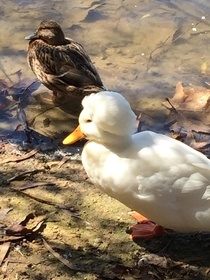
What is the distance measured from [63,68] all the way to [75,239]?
203cm

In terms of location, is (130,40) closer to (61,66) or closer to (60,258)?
(61,66)

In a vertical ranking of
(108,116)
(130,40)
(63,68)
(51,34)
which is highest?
(108,116)

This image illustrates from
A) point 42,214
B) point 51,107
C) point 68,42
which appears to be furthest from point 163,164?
point 68,42

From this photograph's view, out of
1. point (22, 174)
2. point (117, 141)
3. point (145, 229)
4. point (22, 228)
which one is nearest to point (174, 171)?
point (117, 141)

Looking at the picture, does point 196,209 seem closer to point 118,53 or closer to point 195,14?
point 118,53

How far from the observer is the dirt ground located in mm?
3326

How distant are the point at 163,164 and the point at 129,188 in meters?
0.26

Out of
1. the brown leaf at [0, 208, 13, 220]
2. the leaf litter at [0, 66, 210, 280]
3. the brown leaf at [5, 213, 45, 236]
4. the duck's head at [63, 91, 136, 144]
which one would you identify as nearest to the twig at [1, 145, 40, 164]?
the leaf litter at [0, 66, 210, 280]

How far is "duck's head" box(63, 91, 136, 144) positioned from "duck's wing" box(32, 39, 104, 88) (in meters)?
1.53

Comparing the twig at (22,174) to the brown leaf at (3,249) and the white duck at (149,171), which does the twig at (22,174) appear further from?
the white duck at (149,171)

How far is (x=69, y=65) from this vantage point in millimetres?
5055

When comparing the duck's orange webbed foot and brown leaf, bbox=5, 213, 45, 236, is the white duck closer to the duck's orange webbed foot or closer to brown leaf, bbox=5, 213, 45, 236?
the duck's orange webbed foot

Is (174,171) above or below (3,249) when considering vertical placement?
above

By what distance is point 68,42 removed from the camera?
17.9 feet
